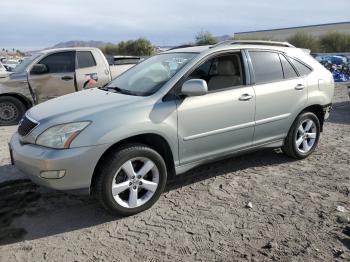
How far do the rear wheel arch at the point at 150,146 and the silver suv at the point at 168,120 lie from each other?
1 centimetres

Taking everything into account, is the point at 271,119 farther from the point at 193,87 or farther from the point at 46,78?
the point at 46,78

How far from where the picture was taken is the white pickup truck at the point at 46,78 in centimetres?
900

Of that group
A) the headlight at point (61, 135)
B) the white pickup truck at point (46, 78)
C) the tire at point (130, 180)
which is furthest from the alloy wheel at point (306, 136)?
the white pickup truck at point (46, 78)

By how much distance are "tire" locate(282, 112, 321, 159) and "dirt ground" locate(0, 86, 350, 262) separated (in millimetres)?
290

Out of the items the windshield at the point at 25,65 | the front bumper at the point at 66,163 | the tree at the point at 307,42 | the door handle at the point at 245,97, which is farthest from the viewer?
the tree at the point at 307,42

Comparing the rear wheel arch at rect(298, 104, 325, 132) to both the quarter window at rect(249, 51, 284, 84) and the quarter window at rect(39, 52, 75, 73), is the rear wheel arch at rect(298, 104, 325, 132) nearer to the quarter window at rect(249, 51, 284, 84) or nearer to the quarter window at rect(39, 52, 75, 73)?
the quarter window at rect(249, 51, 284, 84)

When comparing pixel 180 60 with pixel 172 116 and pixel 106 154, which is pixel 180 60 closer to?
pixel 172 116

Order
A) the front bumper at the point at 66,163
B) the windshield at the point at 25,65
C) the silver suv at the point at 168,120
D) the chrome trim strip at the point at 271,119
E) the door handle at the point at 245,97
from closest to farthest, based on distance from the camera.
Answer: the front bumper at the point at 66,163 < the silver suv at the point at 168,120 < the door handle at the point at 245,97 < the chrome trim strip at the point at 271,119 < the windshield at the point at 25,65

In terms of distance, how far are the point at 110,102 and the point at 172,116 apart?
670mm

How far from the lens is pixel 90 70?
31.1 feet

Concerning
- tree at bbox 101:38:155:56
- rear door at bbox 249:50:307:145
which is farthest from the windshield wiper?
tree at bbox 101:38:155:56

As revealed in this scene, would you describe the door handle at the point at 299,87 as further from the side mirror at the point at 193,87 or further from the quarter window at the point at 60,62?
the quarter window at the point at 60,62

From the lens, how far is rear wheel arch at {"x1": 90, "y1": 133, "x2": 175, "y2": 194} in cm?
400

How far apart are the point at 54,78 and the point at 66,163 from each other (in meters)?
5.83
